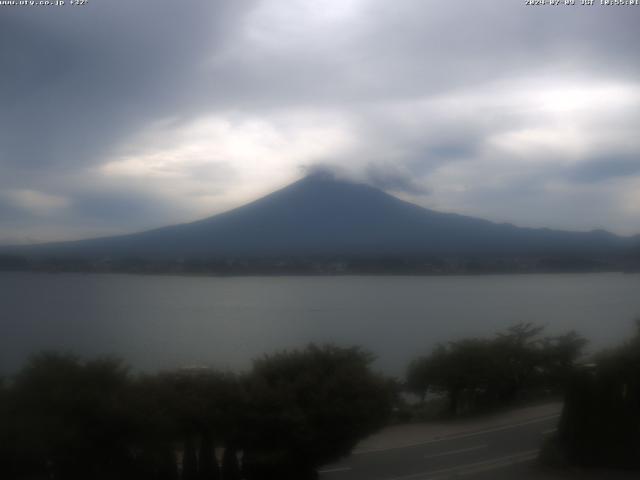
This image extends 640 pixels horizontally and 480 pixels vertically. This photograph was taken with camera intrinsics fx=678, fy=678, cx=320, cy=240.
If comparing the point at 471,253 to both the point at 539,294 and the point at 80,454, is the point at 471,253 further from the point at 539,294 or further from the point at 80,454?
the point at 80,454

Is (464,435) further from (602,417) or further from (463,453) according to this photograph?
(602,417)

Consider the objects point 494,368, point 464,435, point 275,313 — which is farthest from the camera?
point 275,313

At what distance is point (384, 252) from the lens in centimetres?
2145

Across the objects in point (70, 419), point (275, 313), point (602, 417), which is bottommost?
point (602, 417)

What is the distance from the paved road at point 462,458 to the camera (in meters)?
9.13

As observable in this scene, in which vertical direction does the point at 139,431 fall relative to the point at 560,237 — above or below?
below

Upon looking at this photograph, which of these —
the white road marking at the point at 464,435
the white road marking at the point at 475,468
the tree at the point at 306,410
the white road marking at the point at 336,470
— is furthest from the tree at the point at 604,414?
the white road marking at the point at 336,470

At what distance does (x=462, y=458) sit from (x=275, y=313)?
11.1m

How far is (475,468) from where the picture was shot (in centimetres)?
917

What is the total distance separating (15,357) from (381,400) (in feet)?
17.1

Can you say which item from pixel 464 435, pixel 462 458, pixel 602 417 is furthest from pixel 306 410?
pixel 602 417

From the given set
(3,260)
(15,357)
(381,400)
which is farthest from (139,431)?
(3,260)

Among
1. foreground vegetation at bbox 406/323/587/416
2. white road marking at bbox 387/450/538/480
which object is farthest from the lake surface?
white road marking at bbox 387/450/538/480

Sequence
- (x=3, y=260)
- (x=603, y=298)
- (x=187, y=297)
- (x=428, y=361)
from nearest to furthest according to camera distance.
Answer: (x=3, y=260), (x=428, y=361), (x=603, y=298), (x=187, y=297)
